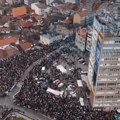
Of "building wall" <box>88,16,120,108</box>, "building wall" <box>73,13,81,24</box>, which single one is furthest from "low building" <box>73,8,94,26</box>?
"building wall" <box>88,16,120,108</box>

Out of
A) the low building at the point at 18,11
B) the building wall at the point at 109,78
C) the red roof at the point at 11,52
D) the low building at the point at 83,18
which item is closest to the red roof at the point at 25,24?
the low building at the point at 18,11

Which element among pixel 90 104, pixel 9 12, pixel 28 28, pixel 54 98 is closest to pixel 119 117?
pixel 90 104

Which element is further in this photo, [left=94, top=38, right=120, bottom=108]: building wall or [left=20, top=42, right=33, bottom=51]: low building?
[left=20, top=42, right=33, bottom=51]: low building

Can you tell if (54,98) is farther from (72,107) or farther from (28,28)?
(28,28)

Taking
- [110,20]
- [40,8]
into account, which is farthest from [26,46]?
[110,20]

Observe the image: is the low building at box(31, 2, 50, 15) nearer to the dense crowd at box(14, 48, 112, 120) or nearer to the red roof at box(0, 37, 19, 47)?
the red roof at box(0, 37, 19, 47)
